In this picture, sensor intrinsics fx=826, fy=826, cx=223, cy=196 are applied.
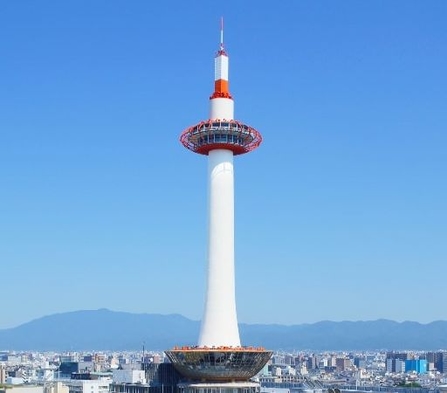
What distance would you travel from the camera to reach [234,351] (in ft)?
184

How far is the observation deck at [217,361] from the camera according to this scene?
184 ft

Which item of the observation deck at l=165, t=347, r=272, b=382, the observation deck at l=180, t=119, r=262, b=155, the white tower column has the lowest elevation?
the observation deck at l=165, t=347, r=272, b=382

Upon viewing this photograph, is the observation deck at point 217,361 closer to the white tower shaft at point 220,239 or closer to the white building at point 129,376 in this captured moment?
the white tower shaft at point 220,239

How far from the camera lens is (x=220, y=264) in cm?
5950

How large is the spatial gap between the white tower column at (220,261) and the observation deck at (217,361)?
1.52m

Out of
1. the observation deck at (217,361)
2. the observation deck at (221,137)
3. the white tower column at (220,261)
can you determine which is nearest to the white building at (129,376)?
the observation deck at (217,361)

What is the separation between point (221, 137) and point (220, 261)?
30.4ft

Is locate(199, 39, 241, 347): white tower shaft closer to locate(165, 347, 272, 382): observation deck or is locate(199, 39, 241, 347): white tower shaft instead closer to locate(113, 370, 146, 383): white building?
locate(165, 347, 272, 382): observation deck

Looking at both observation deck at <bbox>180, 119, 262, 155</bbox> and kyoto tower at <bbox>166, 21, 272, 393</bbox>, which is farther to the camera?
observation deck at <bbox>180, 119, 262, 155</bbox>

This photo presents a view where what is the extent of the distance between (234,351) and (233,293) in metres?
4.90

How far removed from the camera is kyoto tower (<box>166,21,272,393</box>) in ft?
186

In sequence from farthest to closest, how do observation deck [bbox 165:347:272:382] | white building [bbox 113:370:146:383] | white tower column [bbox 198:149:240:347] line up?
white building [bbox 113:370:146:383] → white tower column [bbox 198:149:240:347] → observation deck [bbox 165:347:272:382]

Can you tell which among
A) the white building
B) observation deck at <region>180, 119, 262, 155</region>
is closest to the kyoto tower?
observation deck at <region>180, 119, 262, 155</region>

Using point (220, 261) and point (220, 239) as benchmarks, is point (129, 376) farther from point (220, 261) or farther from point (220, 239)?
point (220, 239)
